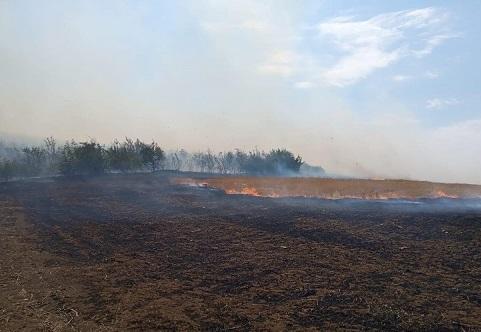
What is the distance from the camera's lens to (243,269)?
35.3 ft

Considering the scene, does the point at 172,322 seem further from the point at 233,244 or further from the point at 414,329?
the point at 233,244

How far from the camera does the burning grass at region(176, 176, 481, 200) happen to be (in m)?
27.0

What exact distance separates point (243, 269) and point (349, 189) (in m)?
20.2

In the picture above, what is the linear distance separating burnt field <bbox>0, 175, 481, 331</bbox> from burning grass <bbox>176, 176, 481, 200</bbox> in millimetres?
6954

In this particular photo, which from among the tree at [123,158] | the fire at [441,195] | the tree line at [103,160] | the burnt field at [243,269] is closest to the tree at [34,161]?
the tree line at [103,160]

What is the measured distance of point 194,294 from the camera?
29.6ft

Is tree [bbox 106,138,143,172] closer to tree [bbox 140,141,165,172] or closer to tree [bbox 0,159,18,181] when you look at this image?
tree [bbox 140,141,165,172]

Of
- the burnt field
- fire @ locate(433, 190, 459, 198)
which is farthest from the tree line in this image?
fire @ locate(433, 190, 459, 198)

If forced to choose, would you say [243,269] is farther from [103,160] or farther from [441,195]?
[103,160]

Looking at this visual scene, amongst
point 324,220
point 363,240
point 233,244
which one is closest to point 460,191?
point 324,220

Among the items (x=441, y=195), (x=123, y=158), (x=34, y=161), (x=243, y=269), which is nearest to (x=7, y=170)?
(x=34, y=161)

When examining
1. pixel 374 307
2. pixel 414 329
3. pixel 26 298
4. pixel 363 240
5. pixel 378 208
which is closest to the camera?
pixel 414 329

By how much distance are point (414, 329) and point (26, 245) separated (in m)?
11.5

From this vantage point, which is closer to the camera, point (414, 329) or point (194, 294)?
point (414, 329)
